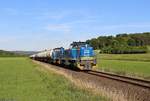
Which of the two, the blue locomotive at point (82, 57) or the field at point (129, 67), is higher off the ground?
the blue locomotive at point (82, 57)

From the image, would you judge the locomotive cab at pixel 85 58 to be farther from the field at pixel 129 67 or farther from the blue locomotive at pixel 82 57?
the field at pixel 129 67

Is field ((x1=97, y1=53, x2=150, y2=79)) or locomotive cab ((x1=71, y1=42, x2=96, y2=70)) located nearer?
field ((x1=97, y1=53, x2=150, y2=79))

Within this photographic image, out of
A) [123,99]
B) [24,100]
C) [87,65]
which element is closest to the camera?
[24,100]

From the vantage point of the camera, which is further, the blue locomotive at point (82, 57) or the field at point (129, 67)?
the blue locomotive at point (82, 57)

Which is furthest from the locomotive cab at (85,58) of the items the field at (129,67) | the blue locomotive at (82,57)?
the field at (129,67)

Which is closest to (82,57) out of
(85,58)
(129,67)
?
(85,58)

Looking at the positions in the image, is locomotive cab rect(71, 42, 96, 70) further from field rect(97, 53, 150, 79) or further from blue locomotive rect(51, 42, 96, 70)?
field rect(97, 53, 150, 79)

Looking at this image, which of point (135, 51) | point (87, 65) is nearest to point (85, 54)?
point (87, 65)

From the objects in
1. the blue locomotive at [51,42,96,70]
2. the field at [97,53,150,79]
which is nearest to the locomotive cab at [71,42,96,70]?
the blue locomotive at [51,42,96,70]

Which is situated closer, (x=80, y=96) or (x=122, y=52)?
(x=80, y=96)

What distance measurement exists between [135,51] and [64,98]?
407 feet

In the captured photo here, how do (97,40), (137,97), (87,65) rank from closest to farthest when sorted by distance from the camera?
(137,97)
(87,65)
(97,40)

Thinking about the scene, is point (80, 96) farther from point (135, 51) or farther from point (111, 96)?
point (135, 51)

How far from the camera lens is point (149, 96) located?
19.9 metres
